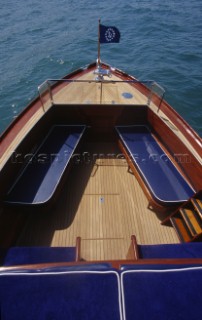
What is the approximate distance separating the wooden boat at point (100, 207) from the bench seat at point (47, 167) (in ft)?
0.08

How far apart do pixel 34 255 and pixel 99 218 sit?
1678mm

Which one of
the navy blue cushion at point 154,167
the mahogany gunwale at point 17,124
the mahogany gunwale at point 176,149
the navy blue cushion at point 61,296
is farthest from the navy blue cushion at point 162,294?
the mahogany gunwale at point 17,124

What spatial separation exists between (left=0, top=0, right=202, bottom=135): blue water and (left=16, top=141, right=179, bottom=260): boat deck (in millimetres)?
5797

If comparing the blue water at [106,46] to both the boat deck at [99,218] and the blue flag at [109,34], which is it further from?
the boat deck at [99,218]

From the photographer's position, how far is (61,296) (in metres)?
2.38

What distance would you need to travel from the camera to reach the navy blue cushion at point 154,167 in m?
4.69

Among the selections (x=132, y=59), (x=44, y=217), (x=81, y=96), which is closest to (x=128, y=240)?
(x=44, y=217)

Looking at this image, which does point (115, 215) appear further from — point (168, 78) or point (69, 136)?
point (168, 78)

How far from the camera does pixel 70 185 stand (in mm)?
5621

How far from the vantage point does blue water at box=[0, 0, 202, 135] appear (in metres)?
12.1

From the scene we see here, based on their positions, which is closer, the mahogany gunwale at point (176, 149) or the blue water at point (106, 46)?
the mahogany gunwale at point (176, 149)

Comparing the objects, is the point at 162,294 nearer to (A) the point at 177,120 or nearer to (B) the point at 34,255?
(B) the point at 34,255

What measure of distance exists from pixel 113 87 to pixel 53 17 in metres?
21.5

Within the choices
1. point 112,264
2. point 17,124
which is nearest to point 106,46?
point 17,124
